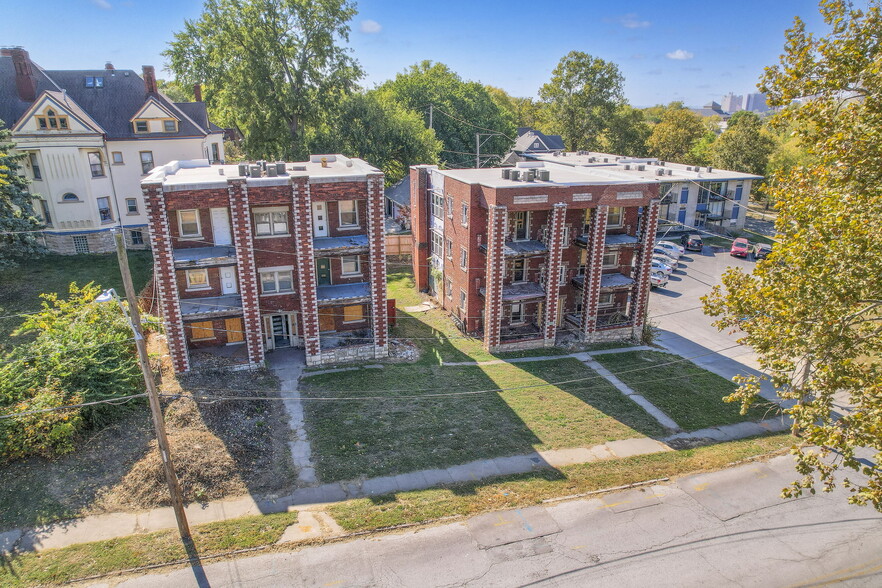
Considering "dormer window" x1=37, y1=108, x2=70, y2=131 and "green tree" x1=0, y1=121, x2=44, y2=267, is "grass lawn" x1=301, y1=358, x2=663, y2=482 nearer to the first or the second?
"green tree" x1=0, y1=121, x2=44, y2=267

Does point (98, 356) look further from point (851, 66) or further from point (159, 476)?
point (851, 66)

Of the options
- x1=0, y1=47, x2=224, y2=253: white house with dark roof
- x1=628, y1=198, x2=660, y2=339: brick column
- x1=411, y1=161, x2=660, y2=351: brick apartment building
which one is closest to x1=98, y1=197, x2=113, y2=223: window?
x1=0, y1=47, x2=224, y2=253: white house with dark roof

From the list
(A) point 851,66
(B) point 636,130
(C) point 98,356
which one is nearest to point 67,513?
(C) point 98,356

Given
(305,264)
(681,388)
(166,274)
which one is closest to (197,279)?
(166,274)

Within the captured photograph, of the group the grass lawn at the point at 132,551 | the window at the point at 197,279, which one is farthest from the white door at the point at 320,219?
the grass lawn at the point at 132,551

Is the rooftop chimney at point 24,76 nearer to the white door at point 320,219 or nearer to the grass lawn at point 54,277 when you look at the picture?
the grass lawn at point 54,277

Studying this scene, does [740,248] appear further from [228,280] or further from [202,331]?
[202,331]
